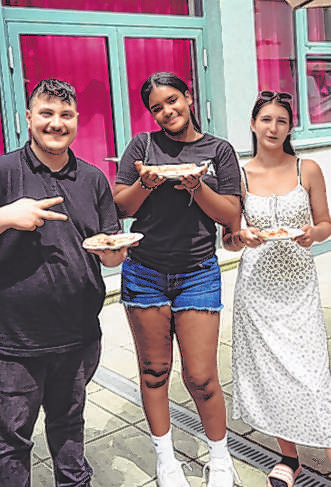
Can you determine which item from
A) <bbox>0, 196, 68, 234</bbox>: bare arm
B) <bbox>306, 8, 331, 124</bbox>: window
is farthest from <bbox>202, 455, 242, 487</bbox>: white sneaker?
<bbox>306, 8, 331, 124</bbox>: window

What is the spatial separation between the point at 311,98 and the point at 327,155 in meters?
0.92

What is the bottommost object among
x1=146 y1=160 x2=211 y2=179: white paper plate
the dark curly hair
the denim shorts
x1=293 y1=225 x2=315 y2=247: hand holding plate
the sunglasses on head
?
the denim shorts

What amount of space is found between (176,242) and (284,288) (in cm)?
55

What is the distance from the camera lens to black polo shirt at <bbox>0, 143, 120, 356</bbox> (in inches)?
82.6

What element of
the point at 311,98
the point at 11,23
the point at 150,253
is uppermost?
the point at 11,23

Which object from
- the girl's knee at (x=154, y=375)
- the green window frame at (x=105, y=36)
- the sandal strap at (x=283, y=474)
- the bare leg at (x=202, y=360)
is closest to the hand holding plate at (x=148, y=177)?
the bare leg at (x=202, y=360)

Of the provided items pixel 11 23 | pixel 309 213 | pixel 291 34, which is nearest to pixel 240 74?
pixel 291 34

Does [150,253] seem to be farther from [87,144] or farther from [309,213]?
[87,144]

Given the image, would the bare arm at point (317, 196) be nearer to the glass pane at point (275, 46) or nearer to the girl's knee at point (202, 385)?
the girl's knee at point (202, 385)

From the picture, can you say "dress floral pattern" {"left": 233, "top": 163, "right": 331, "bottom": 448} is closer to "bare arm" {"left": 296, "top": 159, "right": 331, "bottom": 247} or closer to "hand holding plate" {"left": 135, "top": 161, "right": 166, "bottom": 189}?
"bare arm" {"left": 296, "top": 159, "right": 331, "bottom": 247}

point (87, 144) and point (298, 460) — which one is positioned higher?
point (87, 144)

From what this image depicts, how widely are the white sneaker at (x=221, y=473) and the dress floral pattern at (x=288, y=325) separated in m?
0.28

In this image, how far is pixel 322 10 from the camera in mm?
8188

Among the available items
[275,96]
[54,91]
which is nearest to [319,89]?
[275,96]
